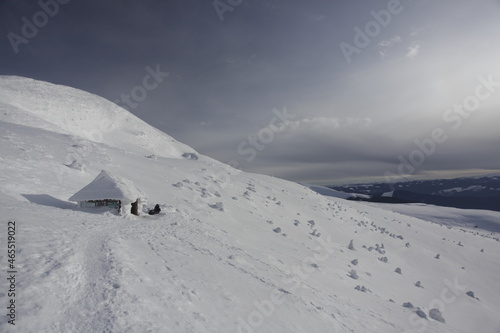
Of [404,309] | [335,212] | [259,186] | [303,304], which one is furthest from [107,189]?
[335,212]

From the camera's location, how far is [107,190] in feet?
47.4

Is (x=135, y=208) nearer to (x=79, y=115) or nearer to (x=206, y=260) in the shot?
(x=206, y=260)

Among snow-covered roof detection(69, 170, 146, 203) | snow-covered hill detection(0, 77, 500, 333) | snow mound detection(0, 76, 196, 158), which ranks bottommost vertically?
snow-covered hill detection(0, 77, 500, 333)

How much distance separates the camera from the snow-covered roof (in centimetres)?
1408

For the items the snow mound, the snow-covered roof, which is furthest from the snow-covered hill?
the snow mound

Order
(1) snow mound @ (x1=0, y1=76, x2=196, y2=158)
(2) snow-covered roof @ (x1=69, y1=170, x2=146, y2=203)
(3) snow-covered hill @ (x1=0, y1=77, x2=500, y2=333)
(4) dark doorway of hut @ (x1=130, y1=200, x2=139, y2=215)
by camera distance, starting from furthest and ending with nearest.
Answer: (1) snow mound @ (x1=0, y1=76, x2=196, y2=158) < (4) dark doorway of hut @ (x1=130, y1=200, x2=139, y2=215) < (2) snow-covered roof @ (x1=69, y1=170, x2=146, y2=203) < (3) snow-covered hill @ (x1=0, y1=77, x2=500, y2=333)

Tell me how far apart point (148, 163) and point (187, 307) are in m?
22.5

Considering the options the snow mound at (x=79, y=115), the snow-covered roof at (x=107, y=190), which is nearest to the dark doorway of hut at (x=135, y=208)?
the snow-covered roof at (x=107, y=190)

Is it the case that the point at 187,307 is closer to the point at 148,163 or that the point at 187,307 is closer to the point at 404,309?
the point at 404,309

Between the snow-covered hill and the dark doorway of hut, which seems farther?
the dark doorway of hut

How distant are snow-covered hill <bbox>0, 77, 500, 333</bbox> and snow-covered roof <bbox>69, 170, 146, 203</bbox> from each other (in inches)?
38.0

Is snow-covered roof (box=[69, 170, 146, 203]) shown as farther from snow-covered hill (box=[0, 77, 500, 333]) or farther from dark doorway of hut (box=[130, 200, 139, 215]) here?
snow-covered hill (box=[0, 77, 500, 333])

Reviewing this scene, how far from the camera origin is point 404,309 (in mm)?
13867

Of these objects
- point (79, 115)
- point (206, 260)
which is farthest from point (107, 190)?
point (79, 115)
